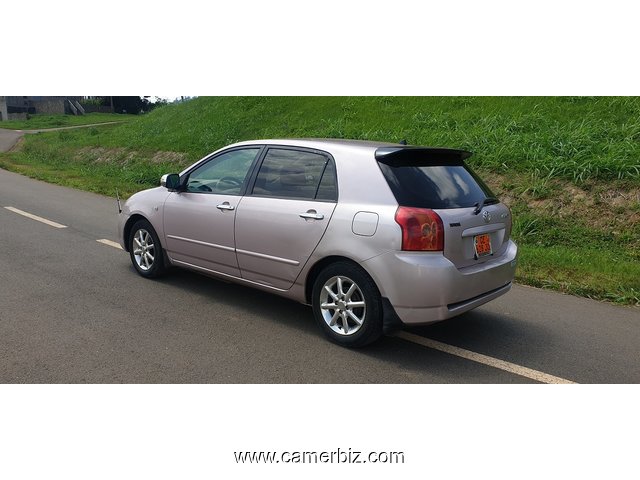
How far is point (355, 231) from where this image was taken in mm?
4055

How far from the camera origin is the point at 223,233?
16.4ft

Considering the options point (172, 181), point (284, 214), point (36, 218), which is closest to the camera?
point (284, 214)

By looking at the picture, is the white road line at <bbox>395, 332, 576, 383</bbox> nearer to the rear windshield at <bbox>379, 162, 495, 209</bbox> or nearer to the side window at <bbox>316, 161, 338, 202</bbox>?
the rear windshield at <bbox>379, 162, 495, 209</bbox>

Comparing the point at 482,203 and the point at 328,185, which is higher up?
the point at 328,185

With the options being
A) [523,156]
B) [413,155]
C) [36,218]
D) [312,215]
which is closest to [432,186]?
[413,155]

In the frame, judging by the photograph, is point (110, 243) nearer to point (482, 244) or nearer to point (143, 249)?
point (143, 249)

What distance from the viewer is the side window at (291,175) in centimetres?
450

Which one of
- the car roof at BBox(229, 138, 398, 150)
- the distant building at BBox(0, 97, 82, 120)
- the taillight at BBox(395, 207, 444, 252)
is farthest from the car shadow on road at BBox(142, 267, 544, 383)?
the distant building at BBox(0, 97, 82, 120)

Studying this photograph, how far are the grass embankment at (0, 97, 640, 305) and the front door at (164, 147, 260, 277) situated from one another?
140 inches

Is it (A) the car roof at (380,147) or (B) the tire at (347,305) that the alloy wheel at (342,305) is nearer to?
(B) the tire at (347,305)

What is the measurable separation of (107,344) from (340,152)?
2440mm

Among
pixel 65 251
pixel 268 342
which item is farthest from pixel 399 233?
pixel 65 251

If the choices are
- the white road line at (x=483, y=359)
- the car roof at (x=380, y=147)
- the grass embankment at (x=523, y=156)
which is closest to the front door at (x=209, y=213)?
the car roof at (x=380, y=147)

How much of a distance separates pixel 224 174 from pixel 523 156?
6643 mm
